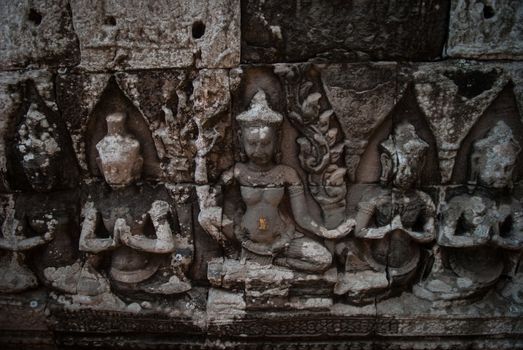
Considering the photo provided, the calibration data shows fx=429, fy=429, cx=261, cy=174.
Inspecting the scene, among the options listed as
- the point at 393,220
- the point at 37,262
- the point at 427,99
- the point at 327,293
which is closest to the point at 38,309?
the point at 37,262

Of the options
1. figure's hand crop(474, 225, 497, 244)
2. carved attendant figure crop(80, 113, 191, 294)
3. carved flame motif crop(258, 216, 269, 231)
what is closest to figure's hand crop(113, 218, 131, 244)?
carved attendant figure crop(80, 113, 191, 294)

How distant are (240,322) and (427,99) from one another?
2.02 meters

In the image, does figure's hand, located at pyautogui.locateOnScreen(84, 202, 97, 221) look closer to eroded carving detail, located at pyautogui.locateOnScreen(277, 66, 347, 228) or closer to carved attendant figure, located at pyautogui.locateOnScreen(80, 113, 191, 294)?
carved attendant figure, located at pyautogui.locateOnScreen(80, 113, 191, 294)

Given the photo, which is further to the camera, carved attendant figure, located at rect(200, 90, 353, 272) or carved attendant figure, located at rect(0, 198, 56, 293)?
carved attendant figure, located at rect(0, 198, 56, 293)

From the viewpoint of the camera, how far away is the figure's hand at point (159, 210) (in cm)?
303

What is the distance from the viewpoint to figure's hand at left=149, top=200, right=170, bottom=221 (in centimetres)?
303

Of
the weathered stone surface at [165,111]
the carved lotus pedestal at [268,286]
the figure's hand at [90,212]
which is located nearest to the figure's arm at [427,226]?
the carved lotus pedestal at [268,286]

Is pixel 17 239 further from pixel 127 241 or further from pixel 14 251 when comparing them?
pixel 127 241

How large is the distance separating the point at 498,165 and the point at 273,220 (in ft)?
5.11

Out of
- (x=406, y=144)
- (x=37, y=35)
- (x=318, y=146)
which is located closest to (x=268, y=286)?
(x=318, y=146)

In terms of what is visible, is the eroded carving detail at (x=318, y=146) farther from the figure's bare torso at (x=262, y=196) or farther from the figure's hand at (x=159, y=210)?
the figure's hand at (x=159, y=210)

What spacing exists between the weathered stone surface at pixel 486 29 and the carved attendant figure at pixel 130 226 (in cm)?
224

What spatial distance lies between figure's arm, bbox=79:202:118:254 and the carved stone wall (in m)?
0.02

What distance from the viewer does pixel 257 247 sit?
3.03m
